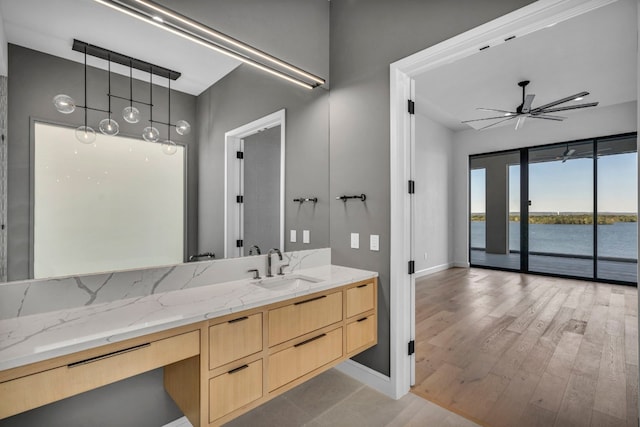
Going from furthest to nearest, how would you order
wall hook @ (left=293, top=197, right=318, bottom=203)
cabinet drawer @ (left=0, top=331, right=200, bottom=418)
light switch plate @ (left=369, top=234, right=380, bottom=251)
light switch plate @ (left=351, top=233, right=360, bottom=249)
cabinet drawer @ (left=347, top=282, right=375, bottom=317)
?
1. wall hook @ (left=293, top=197, right=318, bottom=203)
2. light switch plate @ (left=351, top=233, right=360, bottom=249)
3. light switch plate @ (left=369, top=234, right=380, bottom=251)
4. cabinet drawer @ (left=347, top=282, right=375, bottom=317)
5. cabinet drawer @ (left=0, top=331, right=200, bottom=418)

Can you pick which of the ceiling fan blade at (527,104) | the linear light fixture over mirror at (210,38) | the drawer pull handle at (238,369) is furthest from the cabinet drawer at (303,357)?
the ceiling fan blade at (527,104)

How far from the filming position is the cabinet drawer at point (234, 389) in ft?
4.55

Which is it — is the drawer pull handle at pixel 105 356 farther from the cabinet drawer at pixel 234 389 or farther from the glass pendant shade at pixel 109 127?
the glass pendant shade at pixel 109 127

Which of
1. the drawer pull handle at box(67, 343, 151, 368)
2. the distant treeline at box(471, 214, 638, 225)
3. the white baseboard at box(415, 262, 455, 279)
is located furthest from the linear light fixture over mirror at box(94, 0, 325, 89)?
the distant treeline at box(471, 214, 638, 225)

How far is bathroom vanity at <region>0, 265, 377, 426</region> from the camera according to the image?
3.39 ft

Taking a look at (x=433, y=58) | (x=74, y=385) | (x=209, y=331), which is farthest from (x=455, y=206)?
(x=74, y=385)

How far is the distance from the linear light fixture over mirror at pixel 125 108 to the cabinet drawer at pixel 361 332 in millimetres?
1634

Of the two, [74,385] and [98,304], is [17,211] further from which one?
[74,385]

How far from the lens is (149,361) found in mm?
1214

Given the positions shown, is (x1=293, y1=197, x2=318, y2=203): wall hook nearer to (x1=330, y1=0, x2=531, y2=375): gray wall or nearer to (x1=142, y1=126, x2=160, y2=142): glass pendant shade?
(x1=330, y1=0, x2=531, y2=375): gray wall

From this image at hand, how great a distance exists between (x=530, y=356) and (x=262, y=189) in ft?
8.96

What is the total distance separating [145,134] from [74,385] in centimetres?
120

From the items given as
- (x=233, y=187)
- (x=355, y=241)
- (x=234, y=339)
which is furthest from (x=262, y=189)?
(x=234, y=339)

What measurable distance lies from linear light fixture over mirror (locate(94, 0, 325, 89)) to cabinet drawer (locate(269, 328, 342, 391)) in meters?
1.93
